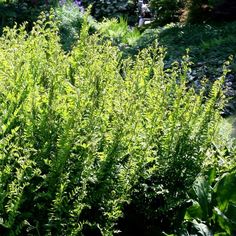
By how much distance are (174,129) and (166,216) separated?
0.55 meters

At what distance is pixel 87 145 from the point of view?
251cm

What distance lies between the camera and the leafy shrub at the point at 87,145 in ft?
8.32

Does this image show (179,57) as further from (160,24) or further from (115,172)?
(115,172)

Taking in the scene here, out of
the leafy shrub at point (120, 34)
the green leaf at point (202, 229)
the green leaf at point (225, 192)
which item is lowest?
the leafy shrub at point (120, 34)

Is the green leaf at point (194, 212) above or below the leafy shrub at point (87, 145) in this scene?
below

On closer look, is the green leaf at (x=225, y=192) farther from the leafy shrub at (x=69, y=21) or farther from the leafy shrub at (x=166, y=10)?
the leafy shrub at (x=166, y=10)

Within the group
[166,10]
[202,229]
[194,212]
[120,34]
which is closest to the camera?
[202,229]

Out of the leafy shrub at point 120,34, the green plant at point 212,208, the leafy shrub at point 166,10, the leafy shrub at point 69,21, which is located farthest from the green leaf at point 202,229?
the leafy shrub at point 166,10

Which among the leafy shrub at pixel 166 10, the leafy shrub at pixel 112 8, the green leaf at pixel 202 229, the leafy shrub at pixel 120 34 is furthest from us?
the leafy shrub at pixel 112 8

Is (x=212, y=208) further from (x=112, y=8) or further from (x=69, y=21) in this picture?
(x=112, y=8)

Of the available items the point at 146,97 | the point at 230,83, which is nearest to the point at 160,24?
the point at 230,83

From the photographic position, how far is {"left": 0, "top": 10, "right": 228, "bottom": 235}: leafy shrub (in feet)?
8.32

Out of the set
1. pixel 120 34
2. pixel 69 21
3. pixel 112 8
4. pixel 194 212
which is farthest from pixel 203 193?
pixel 112 8

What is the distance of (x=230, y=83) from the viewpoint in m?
6.89
